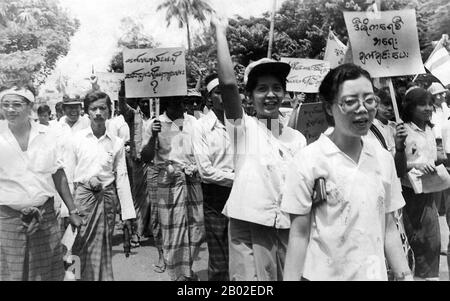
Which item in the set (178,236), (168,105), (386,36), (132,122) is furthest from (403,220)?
(132,122)

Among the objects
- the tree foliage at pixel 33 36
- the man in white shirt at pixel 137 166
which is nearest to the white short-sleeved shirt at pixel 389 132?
the man in white shirt at pixel 137 166

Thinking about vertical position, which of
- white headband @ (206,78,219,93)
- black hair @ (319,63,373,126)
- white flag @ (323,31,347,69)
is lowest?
black hair @ (319,63,373,126)

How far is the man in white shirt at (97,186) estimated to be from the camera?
448 centimetres

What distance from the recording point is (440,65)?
596cm

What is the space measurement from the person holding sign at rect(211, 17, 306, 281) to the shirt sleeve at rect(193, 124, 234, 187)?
1.21m

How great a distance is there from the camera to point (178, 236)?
5.02m

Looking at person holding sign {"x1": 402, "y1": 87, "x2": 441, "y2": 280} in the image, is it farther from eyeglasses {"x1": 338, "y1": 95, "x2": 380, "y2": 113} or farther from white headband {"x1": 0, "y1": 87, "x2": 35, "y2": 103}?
white headband {"x1": 0, "y1": 87, "x2": 35, "y2": 103}

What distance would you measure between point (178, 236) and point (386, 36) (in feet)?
8.50

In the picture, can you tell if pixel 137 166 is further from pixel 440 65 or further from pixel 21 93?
pixel 440 65

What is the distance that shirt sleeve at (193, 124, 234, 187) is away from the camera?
4332 mm

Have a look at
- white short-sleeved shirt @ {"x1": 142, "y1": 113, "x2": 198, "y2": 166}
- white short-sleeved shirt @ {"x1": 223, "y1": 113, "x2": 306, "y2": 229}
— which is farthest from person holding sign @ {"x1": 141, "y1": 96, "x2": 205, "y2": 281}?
white short-sleeved shirt @ {"x1": 223, "y1": 113, "x2": 306, "y2": 229}

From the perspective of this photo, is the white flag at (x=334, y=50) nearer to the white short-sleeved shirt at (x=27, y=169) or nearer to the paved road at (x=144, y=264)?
the paved road at (x=144, y=264)

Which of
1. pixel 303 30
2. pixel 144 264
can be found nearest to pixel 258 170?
pixel 144 264
